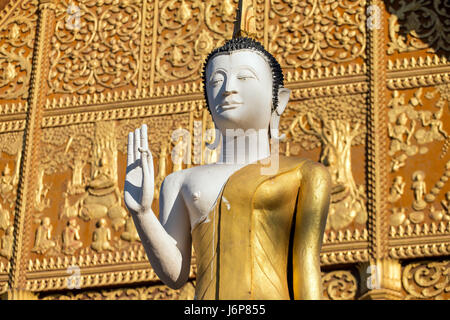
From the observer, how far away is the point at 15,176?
28.5ft

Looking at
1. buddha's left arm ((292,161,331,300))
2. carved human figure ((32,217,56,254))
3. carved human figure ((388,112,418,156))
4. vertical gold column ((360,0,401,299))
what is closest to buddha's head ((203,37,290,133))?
buddha's left arm ((292,161,331,300))

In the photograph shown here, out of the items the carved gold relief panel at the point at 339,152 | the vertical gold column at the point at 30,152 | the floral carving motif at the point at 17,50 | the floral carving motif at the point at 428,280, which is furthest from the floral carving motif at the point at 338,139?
the floral carving motif at the point at 17,50

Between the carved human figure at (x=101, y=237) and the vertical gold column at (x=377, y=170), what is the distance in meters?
1.94

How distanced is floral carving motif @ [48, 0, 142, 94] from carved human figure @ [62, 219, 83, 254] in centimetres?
111

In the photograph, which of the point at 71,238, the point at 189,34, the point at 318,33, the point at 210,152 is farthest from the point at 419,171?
the point at 71,238

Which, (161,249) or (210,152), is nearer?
(161,249)

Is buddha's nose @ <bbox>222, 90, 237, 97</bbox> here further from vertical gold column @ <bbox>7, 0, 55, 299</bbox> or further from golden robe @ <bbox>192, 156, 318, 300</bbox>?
vertical gold column @ <bbox>7, 0, 55, 299</bbox>

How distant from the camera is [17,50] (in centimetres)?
920

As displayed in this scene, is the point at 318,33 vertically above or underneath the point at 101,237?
above

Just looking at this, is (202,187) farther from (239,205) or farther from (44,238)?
(44,238)

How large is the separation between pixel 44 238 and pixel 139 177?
492 centimetres

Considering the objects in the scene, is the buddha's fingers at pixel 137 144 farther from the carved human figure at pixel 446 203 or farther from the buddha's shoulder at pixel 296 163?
the carved human figure at pixel 446 203
